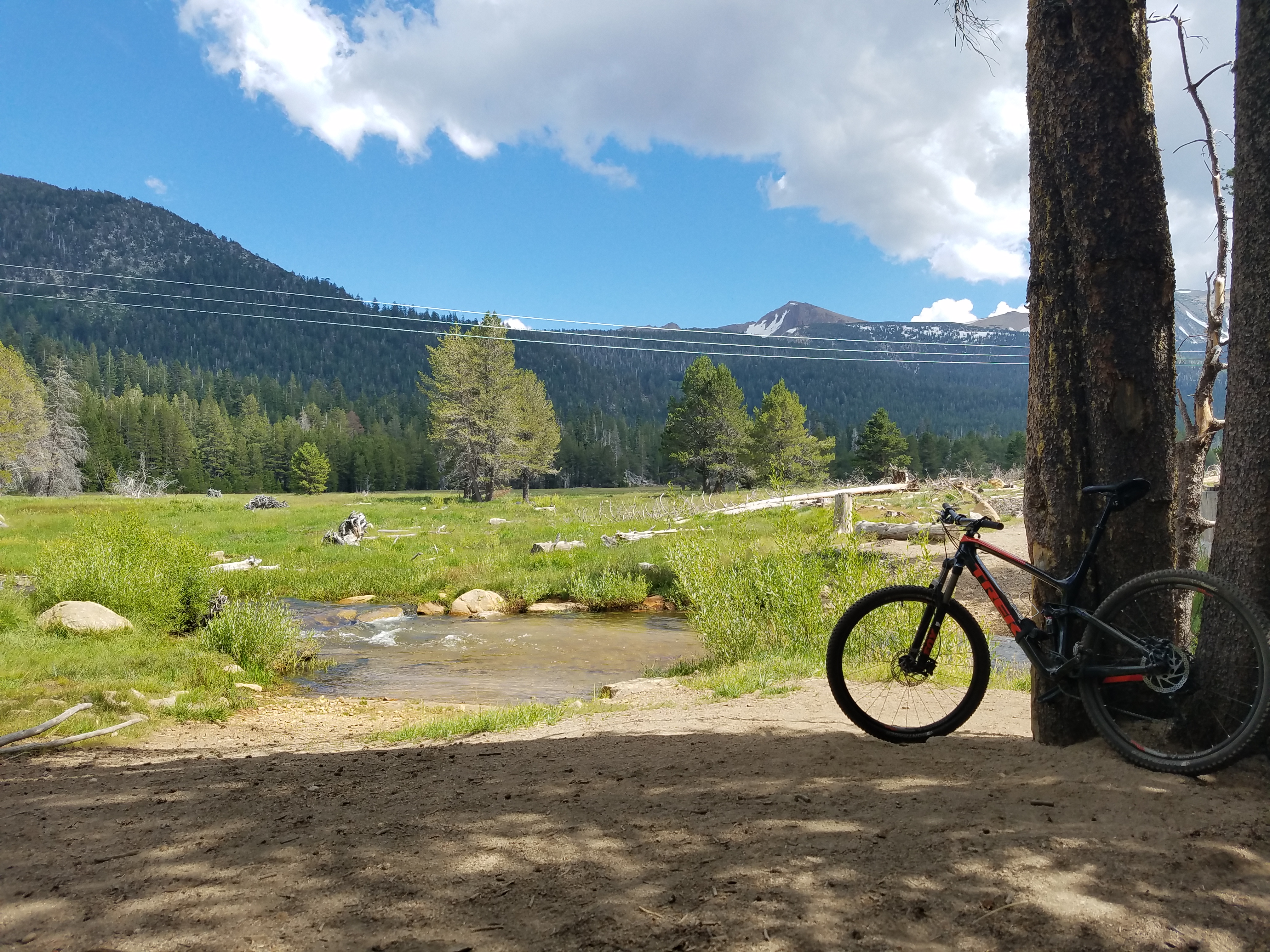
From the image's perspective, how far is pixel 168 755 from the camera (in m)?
5.50

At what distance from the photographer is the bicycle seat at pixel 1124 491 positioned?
A: 345cm

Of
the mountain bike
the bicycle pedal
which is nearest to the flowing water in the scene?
the mountain bike

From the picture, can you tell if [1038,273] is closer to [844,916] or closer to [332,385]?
[844,916]

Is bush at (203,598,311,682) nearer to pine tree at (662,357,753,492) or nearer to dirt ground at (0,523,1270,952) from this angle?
dirt ground at (0,523,1270,952)

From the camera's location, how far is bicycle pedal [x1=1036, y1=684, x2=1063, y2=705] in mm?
3652

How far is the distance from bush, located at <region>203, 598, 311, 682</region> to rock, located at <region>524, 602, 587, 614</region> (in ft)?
20.3

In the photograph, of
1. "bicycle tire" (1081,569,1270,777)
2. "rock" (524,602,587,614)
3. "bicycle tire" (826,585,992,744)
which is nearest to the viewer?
"bicycle tire" (1081,569,1270,777)

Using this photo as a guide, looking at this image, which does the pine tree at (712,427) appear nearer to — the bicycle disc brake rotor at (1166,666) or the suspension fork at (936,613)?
the suspension fork at (936,613)

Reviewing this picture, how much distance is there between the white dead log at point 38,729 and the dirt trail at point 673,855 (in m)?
1.71

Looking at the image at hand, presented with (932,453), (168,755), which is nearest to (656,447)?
(932,453)

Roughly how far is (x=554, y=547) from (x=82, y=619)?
1351cm

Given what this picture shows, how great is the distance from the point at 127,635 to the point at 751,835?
10791mm

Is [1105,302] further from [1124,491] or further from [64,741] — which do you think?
[64,741]

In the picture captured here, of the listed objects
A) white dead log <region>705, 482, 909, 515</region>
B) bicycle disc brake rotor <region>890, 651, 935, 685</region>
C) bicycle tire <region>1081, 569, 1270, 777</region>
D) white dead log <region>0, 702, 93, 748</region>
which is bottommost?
white dead log <region>0, 702, 93, 748</region>
